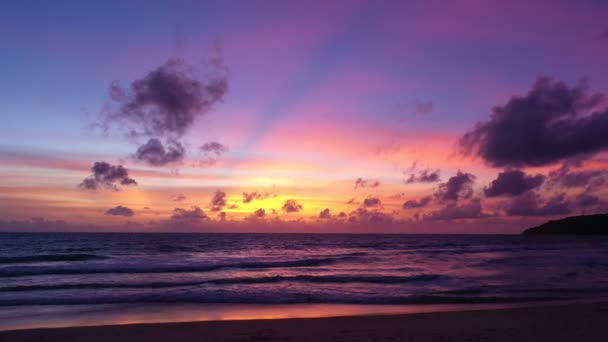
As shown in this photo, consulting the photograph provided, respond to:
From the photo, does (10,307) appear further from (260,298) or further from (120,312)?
(260,298)

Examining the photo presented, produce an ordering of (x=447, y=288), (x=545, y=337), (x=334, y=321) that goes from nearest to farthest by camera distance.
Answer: (x=545, y=337), (x=334, y=321), (x=447, y=288)

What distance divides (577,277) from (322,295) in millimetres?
17891

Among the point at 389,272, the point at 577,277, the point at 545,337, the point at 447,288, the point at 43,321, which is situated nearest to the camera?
the point at 545,337

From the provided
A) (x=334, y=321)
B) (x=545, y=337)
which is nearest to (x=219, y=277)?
(x=334, y=321)

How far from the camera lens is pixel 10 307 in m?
18.4

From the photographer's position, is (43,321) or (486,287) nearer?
(43,321)

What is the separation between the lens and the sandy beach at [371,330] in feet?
39.4

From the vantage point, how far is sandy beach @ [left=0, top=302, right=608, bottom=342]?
12.0 metres

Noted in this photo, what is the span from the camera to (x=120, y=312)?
17.2 m

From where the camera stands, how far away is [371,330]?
1276 cm

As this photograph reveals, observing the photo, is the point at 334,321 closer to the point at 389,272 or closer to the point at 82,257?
the point at 389,272

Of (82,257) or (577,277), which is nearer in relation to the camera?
(577,277)

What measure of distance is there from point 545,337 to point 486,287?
13043 mm

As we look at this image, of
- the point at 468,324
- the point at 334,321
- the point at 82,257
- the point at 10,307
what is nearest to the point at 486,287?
the point at 468,324
